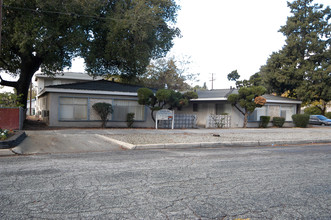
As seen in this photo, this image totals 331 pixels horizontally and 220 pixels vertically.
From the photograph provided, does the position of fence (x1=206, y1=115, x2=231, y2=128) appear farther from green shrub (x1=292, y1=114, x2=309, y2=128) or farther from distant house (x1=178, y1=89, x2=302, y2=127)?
green shrub (x1=292, y1=114, x2=309, y2=128)

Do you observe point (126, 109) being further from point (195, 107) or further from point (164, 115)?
point (195, 107)

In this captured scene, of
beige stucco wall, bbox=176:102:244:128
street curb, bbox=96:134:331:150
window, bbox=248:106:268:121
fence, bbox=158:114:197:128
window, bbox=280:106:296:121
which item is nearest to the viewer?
street curb, bbox=96:134:331:150

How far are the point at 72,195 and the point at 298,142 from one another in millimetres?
11868

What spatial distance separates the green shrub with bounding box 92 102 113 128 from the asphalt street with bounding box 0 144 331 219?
33.3 ft

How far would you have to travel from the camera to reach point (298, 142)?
13.2 metres

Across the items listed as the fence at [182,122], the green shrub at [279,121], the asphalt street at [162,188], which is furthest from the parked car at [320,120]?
the asphalt street at [162,188]

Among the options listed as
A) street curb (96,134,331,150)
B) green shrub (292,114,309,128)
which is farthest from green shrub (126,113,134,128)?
green shrub (292,114,309,128)

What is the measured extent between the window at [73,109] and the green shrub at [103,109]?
0.86 m

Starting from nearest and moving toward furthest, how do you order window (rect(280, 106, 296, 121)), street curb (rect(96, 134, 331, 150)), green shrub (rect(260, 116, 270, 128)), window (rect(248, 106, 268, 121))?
street curb (rect(96, 134, 331, 150))
green shrub (rect(260, 116, 270, 128))
window (rect(248, 106, 268, 121))
window (rect(280, 106, 296, 121))

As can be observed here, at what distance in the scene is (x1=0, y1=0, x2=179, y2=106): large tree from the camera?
1533cm

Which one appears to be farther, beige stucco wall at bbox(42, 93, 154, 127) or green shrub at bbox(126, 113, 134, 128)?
green shrub at bbox(126, 113, 134, 128)

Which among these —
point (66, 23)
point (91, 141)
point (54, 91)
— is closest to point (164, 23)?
point (66, 23)

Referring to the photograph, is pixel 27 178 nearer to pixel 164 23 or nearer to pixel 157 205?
pixel 157 205

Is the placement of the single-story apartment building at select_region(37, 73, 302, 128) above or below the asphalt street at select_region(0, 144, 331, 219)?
above
